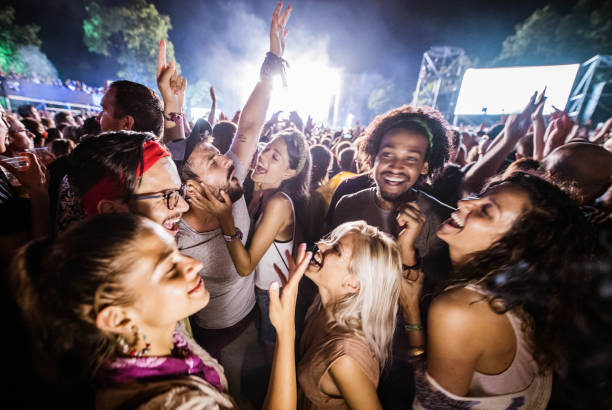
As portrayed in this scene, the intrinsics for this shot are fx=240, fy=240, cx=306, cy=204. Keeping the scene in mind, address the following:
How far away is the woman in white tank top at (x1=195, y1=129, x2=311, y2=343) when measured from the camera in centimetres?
192

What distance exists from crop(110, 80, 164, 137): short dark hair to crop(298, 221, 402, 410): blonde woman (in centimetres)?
192

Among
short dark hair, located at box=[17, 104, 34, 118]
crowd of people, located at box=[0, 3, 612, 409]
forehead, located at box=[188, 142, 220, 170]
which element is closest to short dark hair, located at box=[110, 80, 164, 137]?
crowd of people, located at box=[0, 3, 612, 409]

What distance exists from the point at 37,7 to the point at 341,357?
50930 millimetres

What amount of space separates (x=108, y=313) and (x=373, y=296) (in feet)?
4.65

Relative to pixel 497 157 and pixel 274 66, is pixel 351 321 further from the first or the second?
pixel 497 157

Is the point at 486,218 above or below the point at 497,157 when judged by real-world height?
below

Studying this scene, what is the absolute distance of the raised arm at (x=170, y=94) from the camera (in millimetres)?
2475

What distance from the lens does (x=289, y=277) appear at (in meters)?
1.52

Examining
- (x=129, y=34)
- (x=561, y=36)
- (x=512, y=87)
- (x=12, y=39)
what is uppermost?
(x=129, y=34)

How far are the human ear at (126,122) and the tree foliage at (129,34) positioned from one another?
39.8 meters

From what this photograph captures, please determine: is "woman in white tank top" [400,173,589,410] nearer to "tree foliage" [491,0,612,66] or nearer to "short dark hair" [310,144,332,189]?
"short dark hair" [310,144,332,189]

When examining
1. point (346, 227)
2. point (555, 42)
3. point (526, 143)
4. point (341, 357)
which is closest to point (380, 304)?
point (341, 357)

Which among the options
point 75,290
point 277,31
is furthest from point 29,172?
point 277,31

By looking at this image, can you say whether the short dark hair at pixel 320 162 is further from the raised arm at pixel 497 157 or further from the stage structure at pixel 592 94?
the stage structure at pixel 592 94
